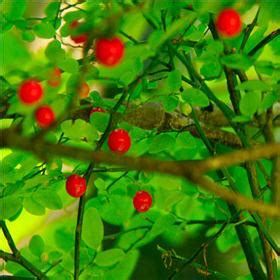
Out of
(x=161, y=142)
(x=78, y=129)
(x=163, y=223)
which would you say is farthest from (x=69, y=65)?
(x=163, y=223)

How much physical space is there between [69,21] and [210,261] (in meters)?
0.77

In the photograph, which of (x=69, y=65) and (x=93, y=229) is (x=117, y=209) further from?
(x=69, y=65)

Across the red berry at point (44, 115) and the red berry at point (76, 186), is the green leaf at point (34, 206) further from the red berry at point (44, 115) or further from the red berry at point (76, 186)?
the red berry at point (44, 115)

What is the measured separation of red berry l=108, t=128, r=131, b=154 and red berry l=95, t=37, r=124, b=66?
0.72ft

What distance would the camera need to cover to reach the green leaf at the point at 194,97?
63cm

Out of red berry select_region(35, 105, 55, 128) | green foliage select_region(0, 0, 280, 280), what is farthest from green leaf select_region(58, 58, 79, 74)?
red berry select_region(35, 105, 55, 128)

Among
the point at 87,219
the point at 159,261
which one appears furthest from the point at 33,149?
the point at 159,261

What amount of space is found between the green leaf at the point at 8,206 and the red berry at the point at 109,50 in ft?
1.12

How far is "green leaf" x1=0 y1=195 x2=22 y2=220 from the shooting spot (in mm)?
701

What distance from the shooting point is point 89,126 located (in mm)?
618

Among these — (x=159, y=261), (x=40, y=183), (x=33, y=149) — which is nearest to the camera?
(x=33, y=149)

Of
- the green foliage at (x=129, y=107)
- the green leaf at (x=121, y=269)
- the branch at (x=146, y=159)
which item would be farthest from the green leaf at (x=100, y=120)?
the branch at (x=146, y=159)

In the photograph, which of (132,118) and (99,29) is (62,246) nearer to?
(132,118)

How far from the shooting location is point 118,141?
0.62 m
